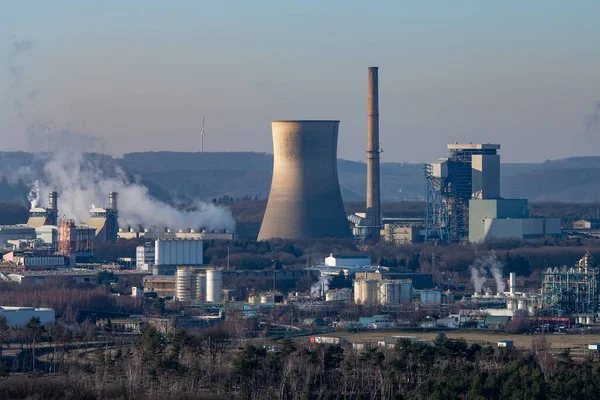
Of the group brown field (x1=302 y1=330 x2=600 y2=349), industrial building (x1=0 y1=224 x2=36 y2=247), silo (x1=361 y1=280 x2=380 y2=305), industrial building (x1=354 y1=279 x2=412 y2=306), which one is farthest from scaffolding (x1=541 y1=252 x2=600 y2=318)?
industrial building (x1=0 y1=224 x2=36 y2=247)

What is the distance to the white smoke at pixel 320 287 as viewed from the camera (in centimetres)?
4700

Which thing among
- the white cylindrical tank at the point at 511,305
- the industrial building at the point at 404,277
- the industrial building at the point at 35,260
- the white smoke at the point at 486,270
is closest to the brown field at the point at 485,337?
the white cylindrical tank at the point at 511,305

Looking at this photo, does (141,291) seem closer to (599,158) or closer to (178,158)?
(178,158)

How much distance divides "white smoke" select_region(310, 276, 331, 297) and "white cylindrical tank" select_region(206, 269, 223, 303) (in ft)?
8.07

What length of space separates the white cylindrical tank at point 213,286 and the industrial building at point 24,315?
26.5ft

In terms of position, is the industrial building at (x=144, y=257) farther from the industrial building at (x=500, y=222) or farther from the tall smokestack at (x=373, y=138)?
the industrial building at (x=500, y=222)

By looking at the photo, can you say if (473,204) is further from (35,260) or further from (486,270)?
(35,260)

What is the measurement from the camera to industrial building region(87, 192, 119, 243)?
63.0 metres

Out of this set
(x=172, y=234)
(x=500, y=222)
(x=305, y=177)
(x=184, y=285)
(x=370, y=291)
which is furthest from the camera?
(x=172, y=234)

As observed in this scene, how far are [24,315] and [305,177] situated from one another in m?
19.7

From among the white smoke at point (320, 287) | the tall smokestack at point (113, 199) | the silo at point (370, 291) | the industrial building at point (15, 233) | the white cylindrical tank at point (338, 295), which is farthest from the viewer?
the tall smokestack at point (113, 199)

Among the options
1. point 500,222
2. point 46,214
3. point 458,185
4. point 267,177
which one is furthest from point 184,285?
point 267,177

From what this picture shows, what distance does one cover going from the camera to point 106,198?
236ft

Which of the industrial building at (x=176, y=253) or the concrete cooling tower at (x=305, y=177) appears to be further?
the concrete cooling tower at (x=305, y=177)
